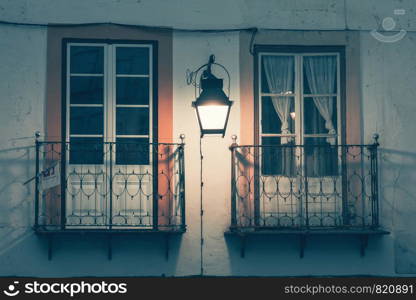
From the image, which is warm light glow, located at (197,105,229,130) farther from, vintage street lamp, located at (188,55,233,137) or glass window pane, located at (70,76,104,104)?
glass window pane, located at (70,76,104,104)

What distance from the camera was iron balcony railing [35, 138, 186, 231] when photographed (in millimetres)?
8828

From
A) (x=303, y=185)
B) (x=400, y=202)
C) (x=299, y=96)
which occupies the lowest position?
(x=400, y=202)

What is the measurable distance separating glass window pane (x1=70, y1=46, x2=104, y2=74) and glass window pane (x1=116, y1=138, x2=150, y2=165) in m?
Result: 0.96

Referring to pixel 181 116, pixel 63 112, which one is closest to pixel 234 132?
pixel 181 116

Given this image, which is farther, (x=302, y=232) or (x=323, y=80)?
(x=323, y=80)

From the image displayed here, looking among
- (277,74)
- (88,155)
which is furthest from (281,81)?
(88,155)

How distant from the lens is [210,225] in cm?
898

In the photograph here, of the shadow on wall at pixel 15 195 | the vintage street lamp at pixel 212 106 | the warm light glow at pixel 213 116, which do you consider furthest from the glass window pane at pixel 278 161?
the shadow on wall at pixel 15 195

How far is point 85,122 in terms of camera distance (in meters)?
9.07

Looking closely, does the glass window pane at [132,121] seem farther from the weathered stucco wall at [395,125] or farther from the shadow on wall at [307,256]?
the weathered stucco wall at [395,125]

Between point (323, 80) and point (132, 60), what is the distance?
245 centimetres

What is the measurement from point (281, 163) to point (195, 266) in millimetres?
1675

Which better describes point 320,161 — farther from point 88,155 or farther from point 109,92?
point 88,155

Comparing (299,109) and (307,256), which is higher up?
(299,109)
